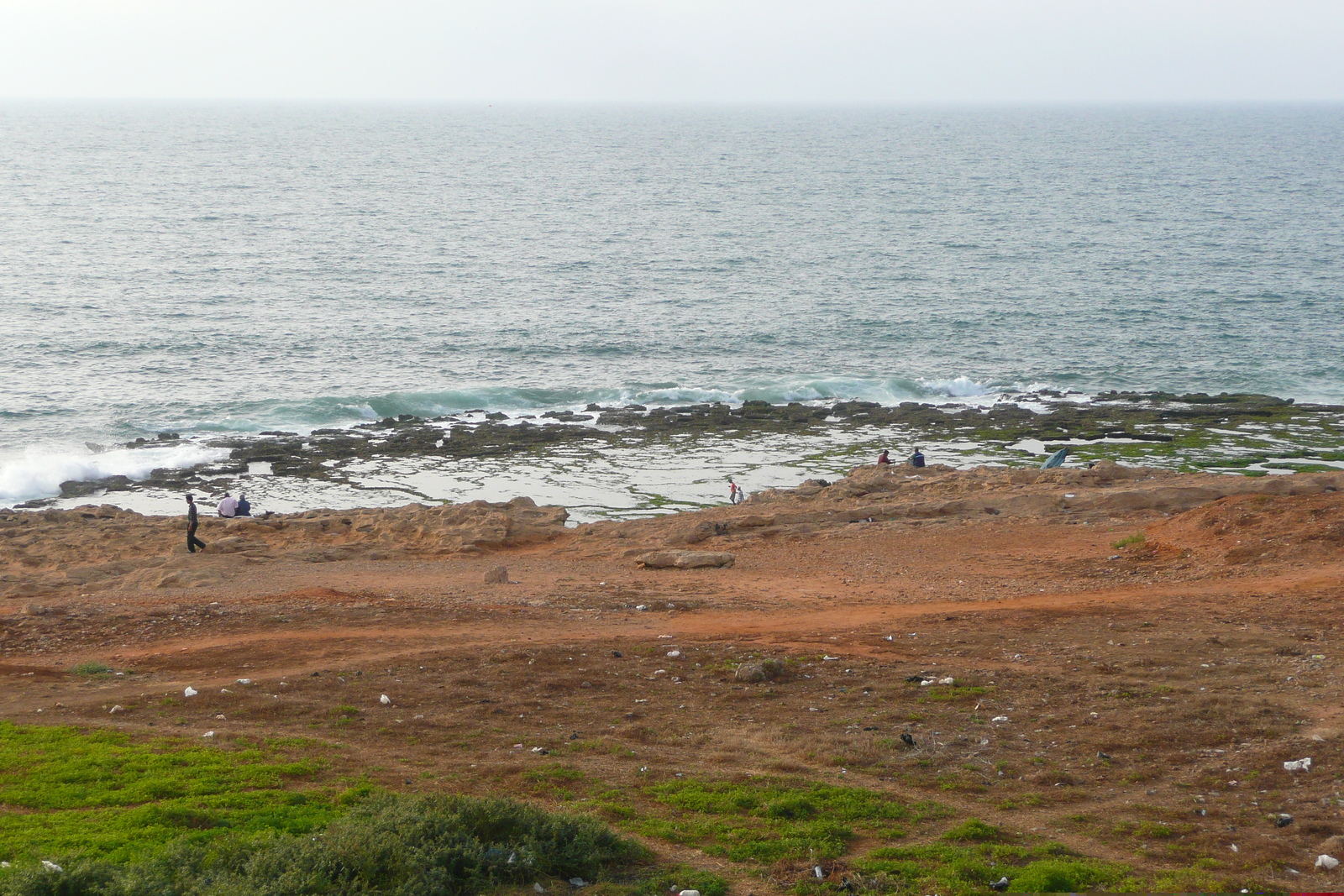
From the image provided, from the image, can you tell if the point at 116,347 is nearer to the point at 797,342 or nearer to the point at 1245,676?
the point at 797,342

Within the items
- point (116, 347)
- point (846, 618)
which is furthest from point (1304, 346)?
point (116, 347)

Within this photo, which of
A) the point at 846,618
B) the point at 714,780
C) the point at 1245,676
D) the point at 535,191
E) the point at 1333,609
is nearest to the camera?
the point at 714,780

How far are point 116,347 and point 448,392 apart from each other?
1813 centimetres

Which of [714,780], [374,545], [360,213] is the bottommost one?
[374,545]

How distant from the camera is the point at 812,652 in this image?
1420 cm

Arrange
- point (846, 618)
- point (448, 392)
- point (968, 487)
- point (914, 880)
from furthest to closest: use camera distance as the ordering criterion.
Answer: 1. point (448, 392)
2. point (968, 487)
3. point (846, 618)
4. point (914, 880)

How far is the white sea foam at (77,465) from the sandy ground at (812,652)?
26.5 feet

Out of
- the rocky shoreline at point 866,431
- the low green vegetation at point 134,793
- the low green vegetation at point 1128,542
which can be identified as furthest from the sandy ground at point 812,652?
the rocky shoreline at point 866,431

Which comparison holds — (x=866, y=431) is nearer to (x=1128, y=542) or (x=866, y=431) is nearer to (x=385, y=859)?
(x=1128, y=542)

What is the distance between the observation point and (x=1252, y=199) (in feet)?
314

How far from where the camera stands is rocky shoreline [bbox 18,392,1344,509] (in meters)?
33.3

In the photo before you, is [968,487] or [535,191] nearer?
[968,487]

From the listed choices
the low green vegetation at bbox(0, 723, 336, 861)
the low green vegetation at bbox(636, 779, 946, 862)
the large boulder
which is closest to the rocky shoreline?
the large boulder

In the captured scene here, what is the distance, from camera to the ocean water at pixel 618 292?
43375 millimetres
